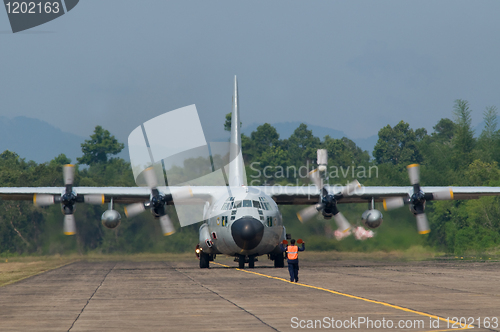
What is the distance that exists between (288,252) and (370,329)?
10.9 m

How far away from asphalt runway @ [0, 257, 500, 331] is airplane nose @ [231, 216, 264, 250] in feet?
11.1

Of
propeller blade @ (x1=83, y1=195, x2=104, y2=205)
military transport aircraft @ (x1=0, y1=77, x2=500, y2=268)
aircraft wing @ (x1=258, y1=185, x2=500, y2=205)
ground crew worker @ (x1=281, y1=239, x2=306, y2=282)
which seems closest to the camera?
ground crew worker @ (x1=281, y1=239, x2=306, y2=282)

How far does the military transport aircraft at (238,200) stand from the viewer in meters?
26.9

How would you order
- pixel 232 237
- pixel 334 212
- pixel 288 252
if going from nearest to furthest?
pixel 288 252
pixel 232 237
pixel 334 212

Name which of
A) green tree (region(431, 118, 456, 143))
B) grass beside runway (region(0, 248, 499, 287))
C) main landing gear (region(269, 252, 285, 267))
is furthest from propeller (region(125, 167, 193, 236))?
green tree (region(431, 118, 456, 143))

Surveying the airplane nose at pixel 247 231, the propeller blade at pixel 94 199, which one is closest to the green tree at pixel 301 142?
the propeller blade at pixel 94 199

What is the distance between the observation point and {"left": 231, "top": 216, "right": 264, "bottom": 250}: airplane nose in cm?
2550

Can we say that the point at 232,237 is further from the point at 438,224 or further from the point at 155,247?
the point at 438,224

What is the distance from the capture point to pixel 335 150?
96.0 m

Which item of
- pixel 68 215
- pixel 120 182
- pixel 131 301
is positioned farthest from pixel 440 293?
pixel 120 182

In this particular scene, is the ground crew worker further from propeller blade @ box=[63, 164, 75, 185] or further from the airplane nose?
propeller blade @ box=[63, 164, 75, 185]

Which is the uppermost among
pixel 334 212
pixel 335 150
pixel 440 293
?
pixel 335 150

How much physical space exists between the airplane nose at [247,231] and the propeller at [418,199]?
8737mm

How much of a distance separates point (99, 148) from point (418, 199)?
71.8 metres
